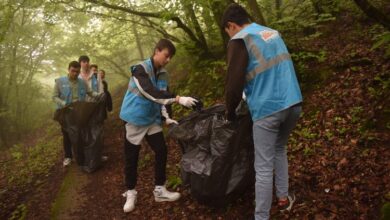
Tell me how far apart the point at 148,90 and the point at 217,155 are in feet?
3.51

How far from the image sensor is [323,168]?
12.7ft

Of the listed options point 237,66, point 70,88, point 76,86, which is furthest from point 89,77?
point 237,66

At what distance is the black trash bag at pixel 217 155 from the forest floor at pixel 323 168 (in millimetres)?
352

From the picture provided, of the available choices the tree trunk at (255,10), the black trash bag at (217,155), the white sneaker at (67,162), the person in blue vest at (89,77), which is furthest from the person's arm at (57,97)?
the tree trunk at (255,10)

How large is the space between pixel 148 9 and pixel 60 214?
6023mm

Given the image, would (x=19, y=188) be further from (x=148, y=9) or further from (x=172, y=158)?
(x=148, y=9)

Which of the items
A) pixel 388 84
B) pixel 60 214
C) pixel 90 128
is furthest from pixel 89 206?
pixel 388 84

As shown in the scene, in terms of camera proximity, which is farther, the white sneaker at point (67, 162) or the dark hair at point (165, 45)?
the white sneaker at point (67, 162)

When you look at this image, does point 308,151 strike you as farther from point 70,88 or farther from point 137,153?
point 70,88

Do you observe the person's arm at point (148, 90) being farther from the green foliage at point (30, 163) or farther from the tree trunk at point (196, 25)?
the green foliage at point (30, 163)

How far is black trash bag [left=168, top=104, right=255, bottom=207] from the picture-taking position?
330 cm

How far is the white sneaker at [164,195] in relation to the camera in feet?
14.0

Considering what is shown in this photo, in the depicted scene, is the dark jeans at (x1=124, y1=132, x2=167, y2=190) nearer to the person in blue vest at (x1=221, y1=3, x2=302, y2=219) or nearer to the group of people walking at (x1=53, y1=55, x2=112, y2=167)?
the person in blue vest at (x1=221, y1=3, x2=302, y2=219)

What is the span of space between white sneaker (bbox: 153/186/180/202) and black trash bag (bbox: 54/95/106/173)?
6.71 ft
